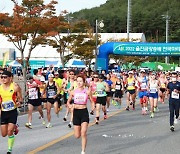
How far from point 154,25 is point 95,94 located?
355 ft

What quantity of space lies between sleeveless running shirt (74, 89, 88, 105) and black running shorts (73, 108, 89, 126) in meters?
0.19

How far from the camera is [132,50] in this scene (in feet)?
118

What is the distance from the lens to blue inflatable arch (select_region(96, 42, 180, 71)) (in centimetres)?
3509

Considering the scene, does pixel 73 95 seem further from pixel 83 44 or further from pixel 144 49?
pixel 83 44

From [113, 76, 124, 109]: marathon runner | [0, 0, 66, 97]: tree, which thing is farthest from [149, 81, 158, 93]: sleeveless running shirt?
[0, 0, 66, 97]: tree

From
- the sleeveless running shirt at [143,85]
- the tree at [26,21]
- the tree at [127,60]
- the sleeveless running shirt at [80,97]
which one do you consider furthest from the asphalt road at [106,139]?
the tree at [127,60]

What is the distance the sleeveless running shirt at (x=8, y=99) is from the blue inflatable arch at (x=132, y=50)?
26.2 meters

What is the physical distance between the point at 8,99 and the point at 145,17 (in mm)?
117005

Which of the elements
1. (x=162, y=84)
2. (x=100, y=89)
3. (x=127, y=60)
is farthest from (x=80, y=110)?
(x=127, y=60)

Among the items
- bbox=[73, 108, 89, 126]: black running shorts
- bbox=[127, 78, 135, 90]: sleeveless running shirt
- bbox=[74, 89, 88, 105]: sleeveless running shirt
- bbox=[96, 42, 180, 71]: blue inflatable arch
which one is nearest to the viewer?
bbox=[73, 108, 89, 126]: black running shorts

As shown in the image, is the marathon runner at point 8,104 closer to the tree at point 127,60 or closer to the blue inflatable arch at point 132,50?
the blue inflatable arch at point 132,50

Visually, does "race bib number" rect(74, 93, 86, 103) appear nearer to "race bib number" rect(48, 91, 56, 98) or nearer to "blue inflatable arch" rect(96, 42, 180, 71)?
"race bib number" rect(48, 91, 56, 98)

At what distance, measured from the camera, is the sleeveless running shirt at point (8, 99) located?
856 cm

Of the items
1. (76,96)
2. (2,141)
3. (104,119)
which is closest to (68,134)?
(2,141)
